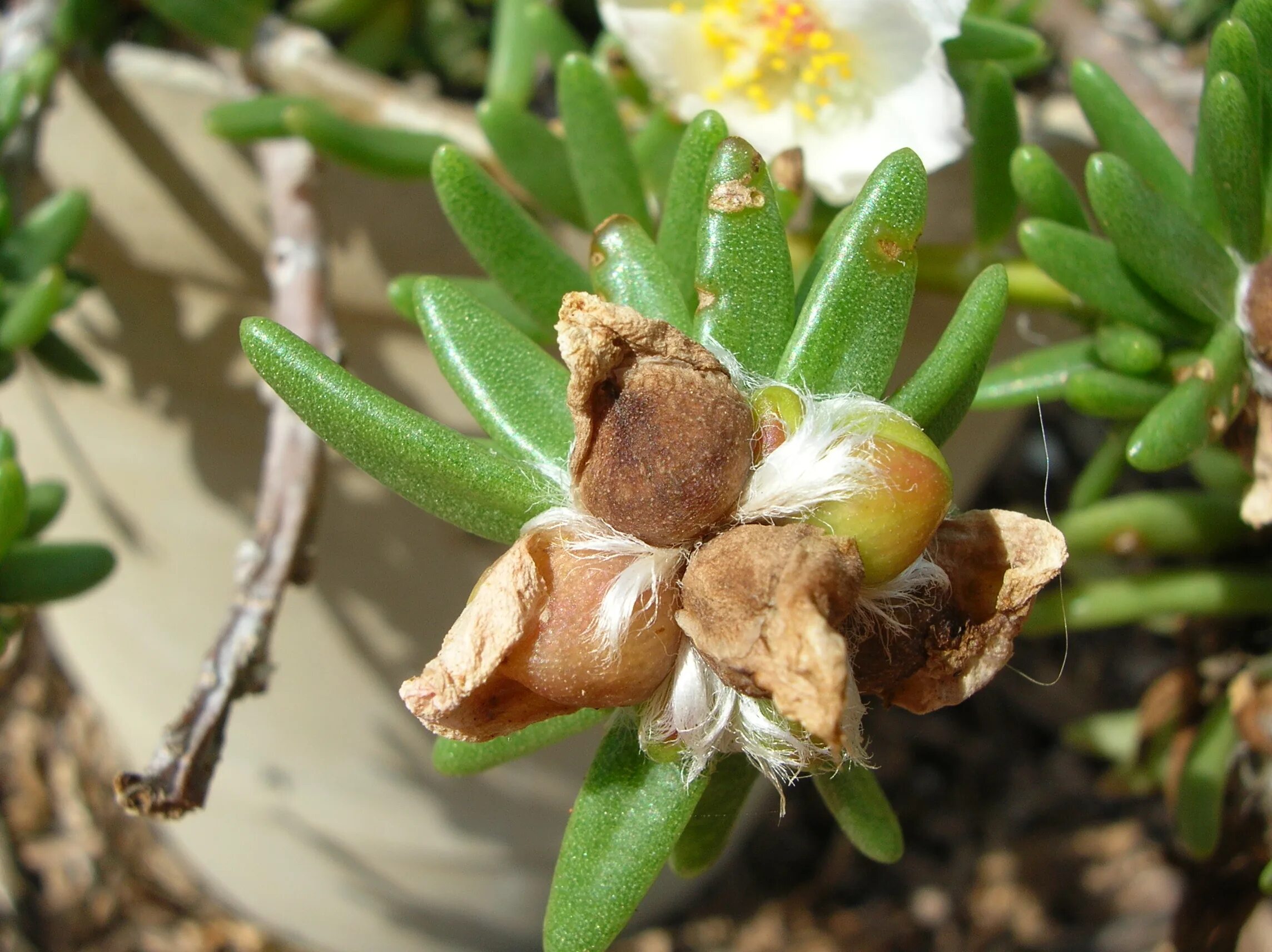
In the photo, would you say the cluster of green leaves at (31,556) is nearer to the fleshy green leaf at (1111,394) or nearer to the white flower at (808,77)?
the white flower at (808,77)

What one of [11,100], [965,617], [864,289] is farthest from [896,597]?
[11,100]

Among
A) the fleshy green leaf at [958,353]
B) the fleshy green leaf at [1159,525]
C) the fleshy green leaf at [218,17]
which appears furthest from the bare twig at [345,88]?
the fleshy green leaf at [1159,525]

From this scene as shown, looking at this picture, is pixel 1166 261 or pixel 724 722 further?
pixel 1166 261

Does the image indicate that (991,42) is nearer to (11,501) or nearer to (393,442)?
(393,442)

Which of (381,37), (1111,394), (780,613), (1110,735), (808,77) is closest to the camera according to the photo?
(780,613)

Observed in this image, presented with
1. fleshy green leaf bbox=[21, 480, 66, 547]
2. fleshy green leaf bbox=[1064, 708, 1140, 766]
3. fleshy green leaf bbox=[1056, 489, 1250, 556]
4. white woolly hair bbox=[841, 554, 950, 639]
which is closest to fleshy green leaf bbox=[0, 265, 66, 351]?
fleshy green leaf bbox=[21, 480, 66, 547]

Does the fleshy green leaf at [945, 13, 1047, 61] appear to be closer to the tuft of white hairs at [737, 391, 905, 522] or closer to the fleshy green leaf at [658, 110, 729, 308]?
the fleshy green leaf at [658, 110, 729, 308]
